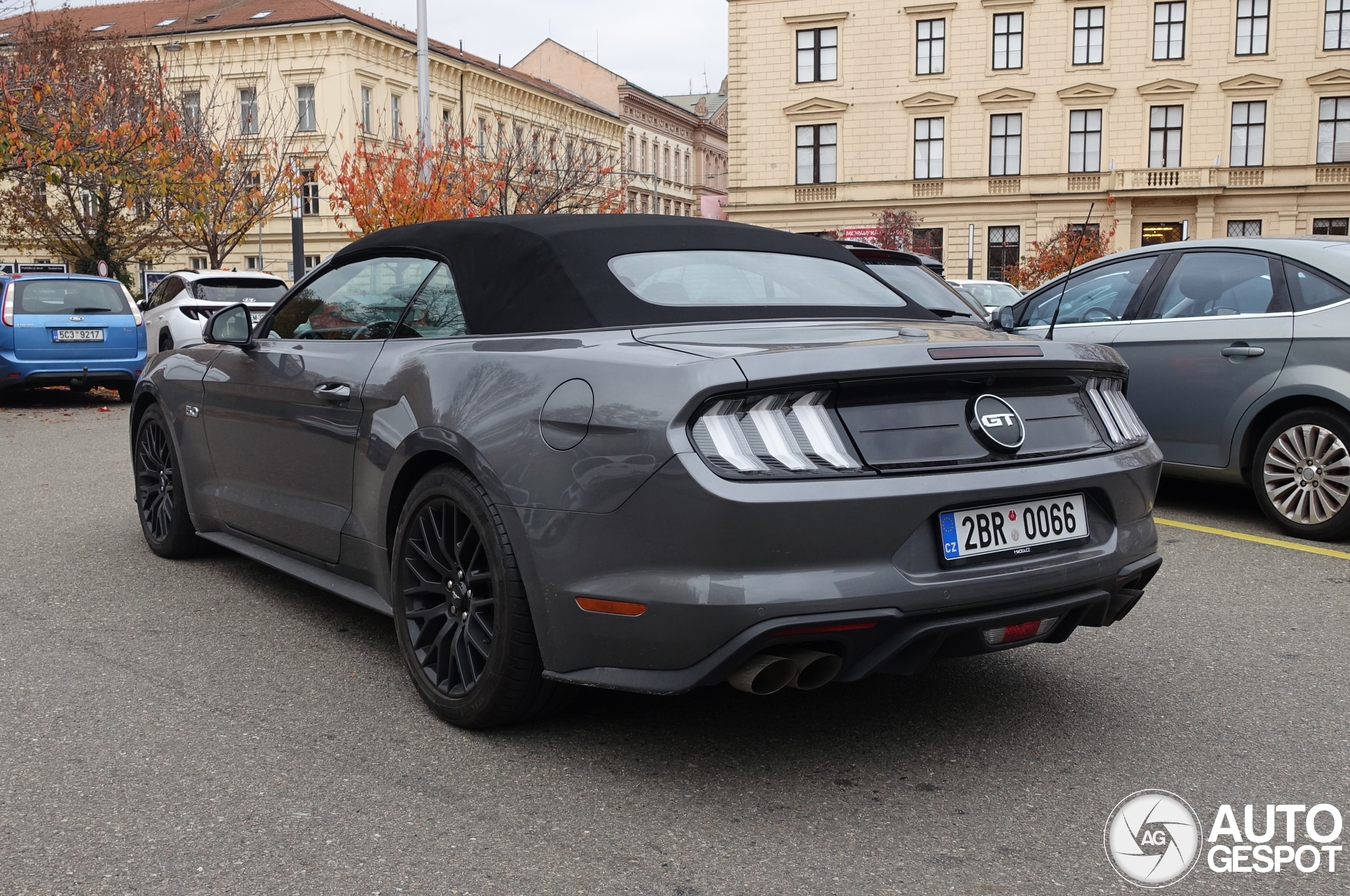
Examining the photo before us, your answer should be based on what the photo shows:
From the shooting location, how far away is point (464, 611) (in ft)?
12.0

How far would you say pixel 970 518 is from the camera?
317 cm

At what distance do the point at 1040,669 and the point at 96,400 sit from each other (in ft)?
48.7

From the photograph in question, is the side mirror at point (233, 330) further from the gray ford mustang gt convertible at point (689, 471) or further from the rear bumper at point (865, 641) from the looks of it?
the rear bumper at point (865, 641)

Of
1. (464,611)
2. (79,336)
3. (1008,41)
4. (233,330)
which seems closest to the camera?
(464,611)

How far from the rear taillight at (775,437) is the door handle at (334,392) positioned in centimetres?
161

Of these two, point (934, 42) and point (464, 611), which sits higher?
point (934, 42)

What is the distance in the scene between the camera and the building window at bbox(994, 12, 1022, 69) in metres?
50.0

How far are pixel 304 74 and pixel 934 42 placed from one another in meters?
26.6

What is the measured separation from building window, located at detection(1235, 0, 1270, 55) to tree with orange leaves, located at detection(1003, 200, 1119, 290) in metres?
7.28

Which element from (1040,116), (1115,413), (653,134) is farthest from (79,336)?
(653,134)

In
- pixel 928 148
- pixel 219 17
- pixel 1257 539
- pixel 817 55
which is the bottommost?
pixel 1257 539

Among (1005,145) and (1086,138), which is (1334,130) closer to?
(1086,138)

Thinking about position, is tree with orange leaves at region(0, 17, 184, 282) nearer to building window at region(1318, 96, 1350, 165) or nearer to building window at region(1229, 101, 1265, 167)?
building window at region(1229, 101, 1265, 167)

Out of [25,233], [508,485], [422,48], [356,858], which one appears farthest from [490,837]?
[25,233]
